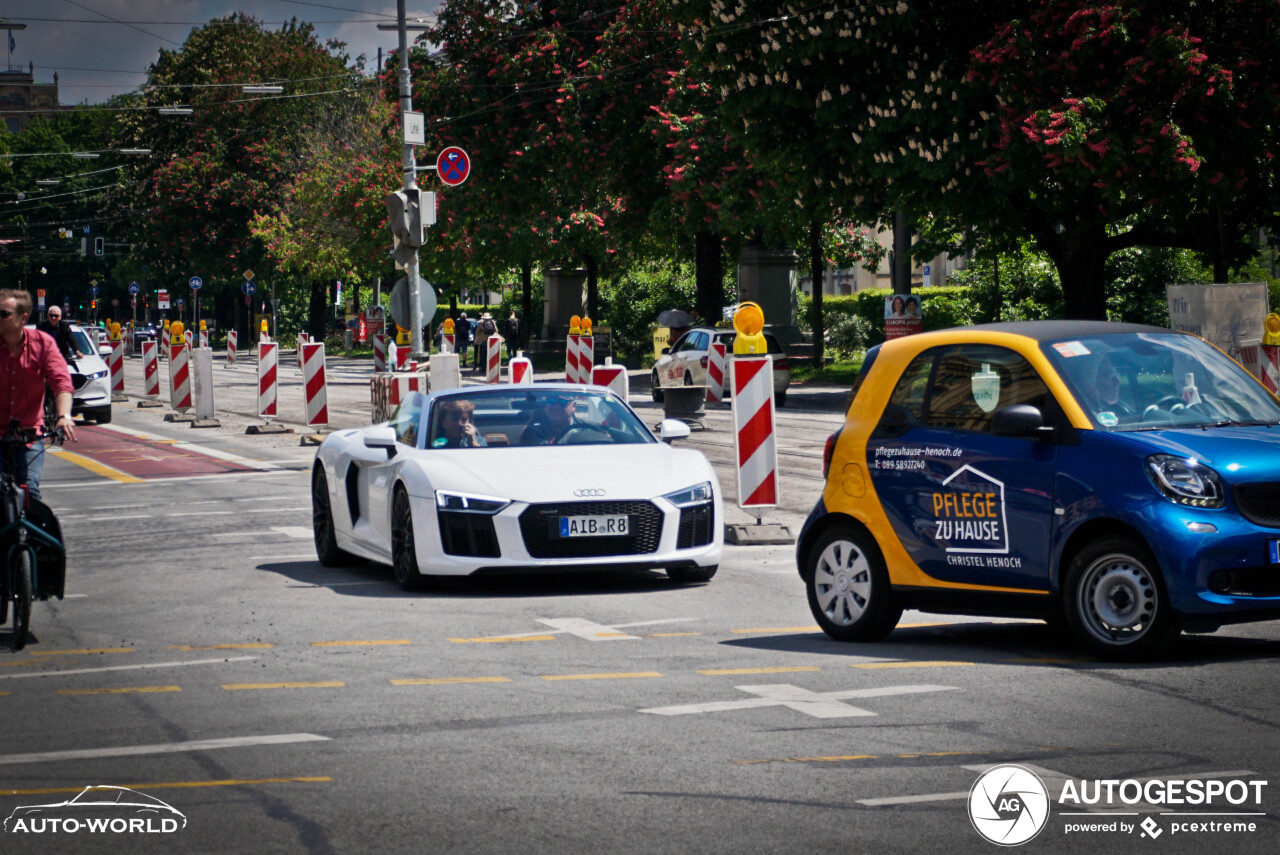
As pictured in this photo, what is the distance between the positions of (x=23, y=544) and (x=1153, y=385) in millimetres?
5536

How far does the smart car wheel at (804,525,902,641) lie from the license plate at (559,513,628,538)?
5.89 feet

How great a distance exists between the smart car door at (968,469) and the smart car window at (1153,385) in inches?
7.8

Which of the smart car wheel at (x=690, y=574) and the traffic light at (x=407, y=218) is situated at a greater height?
the traffic light at (x=407, y=218)

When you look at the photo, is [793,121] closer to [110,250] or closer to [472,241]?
[472,241]

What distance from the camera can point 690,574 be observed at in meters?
11.9

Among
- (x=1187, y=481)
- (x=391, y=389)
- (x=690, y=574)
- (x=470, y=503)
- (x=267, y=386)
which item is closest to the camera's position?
(x=1187, y=481)

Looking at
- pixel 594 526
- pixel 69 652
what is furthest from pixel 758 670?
pixel 69 652

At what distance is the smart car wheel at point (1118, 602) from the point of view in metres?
7.89

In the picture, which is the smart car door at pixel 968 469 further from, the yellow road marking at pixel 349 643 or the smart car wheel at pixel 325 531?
the smart car wheel at pixel 325 531

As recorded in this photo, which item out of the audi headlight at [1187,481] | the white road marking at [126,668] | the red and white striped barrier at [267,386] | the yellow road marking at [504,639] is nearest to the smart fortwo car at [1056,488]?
the audi headlight at [1187,481]

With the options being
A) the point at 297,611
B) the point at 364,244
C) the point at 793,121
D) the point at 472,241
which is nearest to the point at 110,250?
the point at 364,244

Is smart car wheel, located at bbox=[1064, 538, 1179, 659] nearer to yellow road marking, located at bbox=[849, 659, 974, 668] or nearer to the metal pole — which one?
yellow road marking, located at bbox=[849, 659, 974, 668]

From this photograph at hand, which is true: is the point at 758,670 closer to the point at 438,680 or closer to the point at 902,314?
the point at 438,680

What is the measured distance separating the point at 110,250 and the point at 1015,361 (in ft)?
428
